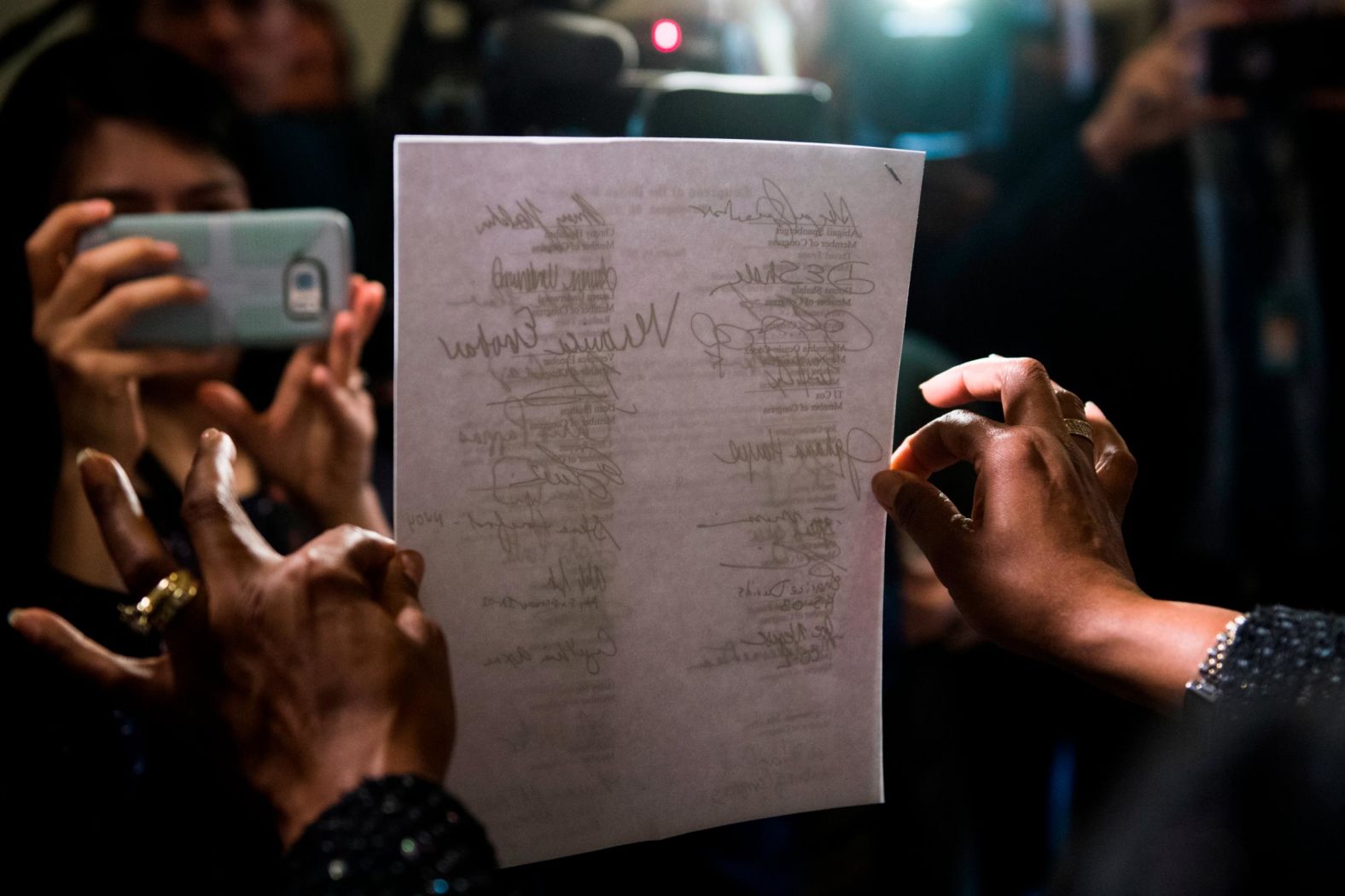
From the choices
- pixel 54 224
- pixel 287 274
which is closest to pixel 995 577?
pixel 287 274

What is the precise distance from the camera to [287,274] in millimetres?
974

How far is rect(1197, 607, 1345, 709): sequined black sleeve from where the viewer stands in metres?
0.56

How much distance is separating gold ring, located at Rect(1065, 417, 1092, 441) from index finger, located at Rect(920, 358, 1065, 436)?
2 centimetres

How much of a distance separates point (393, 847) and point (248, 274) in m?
0.65

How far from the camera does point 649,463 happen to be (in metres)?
0.69

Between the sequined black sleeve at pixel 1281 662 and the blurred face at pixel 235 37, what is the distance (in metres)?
1.43

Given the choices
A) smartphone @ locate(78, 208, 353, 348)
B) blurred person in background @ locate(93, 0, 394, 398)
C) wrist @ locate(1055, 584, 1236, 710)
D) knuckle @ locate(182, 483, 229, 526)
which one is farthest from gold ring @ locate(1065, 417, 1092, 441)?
blurred person in background @ locate(93, 0, 394, 398)

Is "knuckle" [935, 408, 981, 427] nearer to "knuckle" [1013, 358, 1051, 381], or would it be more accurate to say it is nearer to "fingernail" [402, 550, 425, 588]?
"knuckle" [1013, 358, 1051, 381]

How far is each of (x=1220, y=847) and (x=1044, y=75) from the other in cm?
204

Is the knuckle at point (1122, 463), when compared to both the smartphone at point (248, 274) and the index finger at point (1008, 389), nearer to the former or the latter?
the index finger at point (1008, 389)

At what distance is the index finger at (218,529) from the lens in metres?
0.57

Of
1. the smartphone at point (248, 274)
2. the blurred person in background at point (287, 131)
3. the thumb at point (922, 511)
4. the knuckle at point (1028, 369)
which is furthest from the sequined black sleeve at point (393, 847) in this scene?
the blurred person in background at point (287, 131)

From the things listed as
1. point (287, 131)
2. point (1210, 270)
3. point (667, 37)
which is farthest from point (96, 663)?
point (1210, 270)
